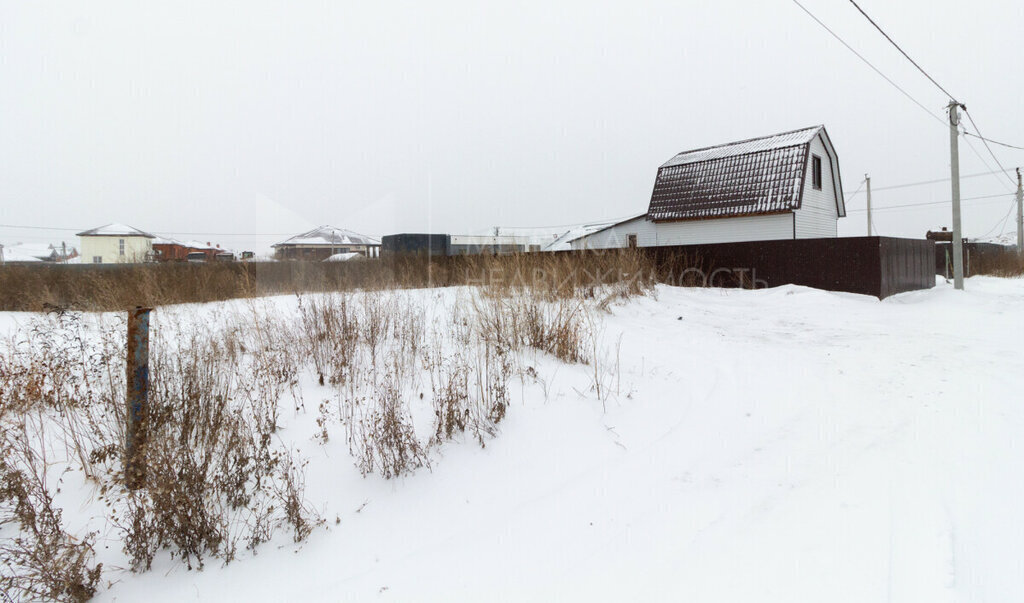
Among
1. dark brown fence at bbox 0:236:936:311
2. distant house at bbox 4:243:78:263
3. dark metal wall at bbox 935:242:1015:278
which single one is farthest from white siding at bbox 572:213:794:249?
distant house at bbox 4:243:78:263

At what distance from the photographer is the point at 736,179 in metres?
18.9

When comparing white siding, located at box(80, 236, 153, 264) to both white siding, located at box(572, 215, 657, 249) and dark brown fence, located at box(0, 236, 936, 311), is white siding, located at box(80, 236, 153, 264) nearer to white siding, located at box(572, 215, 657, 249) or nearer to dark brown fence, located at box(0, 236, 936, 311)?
dark brown fence, located at box(0, 236, 936, 311)

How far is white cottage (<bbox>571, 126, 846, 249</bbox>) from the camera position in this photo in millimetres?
17547

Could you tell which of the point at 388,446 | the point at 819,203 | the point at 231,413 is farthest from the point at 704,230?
the point at 231,413

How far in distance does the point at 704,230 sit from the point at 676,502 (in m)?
18.4

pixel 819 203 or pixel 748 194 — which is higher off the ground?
pixel 748 194

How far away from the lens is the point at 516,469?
130 inches

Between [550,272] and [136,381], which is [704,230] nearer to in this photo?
[550,272]

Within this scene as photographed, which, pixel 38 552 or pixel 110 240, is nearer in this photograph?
pixel 38 552

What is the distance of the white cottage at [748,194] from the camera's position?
1755 cm

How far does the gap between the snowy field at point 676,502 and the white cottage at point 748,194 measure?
13.7m

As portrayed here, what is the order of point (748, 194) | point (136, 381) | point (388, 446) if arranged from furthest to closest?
point (748, 194) → point (388, 446) → point (136, 381)

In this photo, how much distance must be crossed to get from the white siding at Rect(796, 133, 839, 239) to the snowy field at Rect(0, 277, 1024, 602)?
46.5 ft

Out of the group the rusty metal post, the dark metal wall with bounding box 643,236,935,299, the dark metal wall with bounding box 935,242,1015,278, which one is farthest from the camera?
the dark metal wall with bounding box 935,242,1015,278
